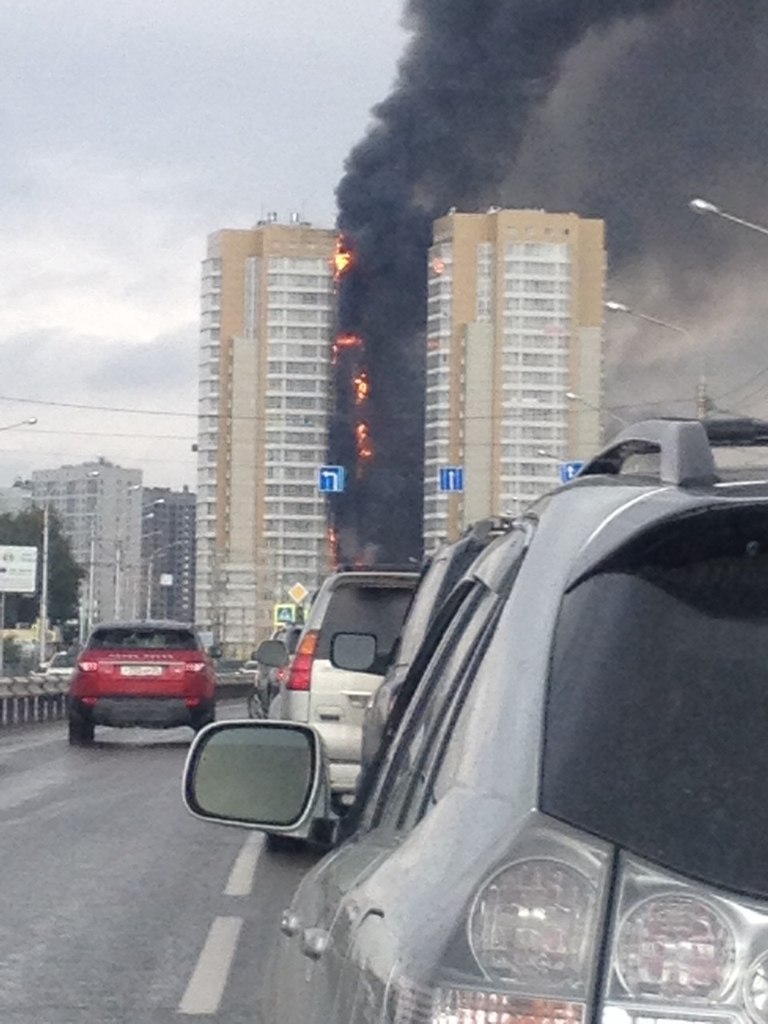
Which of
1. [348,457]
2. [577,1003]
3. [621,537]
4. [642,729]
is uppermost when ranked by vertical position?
[348,457]

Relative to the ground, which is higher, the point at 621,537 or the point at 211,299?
the point at 211,299

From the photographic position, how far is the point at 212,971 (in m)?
9.53

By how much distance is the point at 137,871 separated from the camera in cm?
1330

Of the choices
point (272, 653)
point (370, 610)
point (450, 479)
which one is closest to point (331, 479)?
point (450, 479)

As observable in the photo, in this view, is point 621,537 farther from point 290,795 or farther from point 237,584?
point 237,584

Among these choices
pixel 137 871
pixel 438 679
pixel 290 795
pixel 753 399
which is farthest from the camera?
pixel 753 399

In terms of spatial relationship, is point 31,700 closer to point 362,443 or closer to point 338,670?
point 338,670

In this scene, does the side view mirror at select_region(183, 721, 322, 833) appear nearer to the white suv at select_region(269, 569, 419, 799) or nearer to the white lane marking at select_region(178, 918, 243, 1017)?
the white lane marking at select_region(178, 918, 243, 1017)

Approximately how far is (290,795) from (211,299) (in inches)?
3625

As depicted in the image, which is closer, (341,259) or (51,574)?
(341,259)

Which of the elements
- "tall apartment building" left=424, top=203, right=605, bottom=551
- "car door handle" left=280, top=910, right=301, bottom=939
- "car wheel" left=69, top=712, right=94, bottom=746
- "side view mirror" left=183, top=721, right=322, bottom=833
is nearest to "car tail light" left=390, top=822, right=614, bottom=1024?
"car door handle" left=280, top=910, right=301, bottom=939

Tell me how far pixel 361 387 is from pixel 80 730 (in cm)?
5281

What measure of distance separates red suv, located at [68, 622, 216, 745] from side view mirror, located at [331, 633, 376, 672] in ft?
65.9

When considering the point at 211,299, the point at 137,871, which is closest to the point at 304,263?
the point at 211,299
